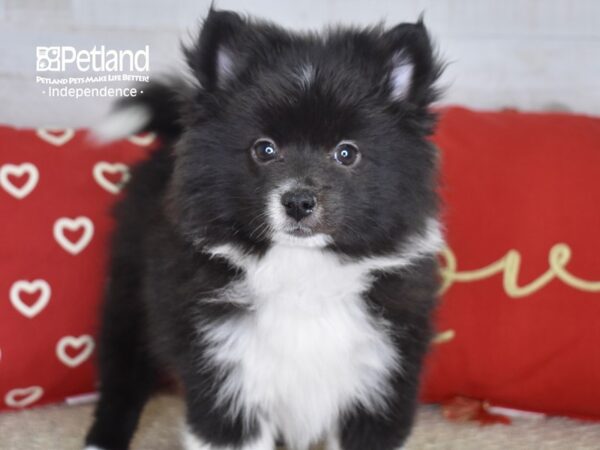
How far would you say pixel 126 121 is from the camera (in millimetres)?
2797

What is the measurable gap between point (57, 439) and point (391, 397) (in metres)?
1.16

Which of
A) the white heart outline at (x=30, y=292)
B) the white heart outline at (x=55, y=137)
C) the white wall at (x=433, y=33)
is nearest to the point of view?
the white heart outline at (x=30, y=292)

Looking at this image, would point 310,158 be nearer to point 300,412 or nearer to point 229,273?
point 229,273

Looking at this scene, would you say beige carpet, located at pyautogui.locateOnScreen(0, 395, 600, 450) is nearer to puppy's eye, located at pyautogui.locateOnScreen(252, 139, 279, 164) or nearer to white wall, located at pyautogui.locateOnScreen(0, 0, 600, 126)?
puppy's eye, located at pyautogui.locateOnScreen(252, 139, 279, 164)

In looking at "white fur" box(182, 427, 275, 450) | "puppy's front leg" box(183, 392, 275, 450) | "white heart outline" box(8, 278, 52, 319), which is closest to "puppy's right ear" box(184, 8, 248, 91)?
"puppy's front leg" box(183, 392, 275, 450)

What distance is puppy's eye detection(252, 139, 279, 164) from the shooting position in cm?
214

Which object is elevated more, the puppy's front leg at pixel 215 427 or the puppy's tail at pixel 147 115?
the puppy's tail at pixel 147 115

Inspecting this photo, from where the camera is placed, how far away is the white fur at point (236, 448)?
2278 millimetres

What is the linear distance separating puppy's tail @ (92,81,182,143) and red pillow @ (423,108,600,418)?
97 centimetres

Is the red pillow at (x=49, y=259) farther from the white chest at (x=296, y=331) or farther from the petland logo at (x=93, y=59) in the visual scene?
the white chest at (x=296, y=331)

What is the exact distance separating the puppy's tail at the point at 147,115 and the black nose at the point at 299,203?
861 millimetres

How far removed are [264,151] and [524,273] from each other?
1.17 metres

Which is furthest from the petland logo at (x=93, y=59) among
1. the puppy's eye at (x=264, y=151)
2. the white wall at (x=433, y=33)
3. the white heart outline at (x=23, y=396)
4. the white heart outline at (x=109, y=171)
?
the puppy's eye at (x=264, y=151)

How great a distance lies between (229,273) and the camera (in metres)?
2.22
